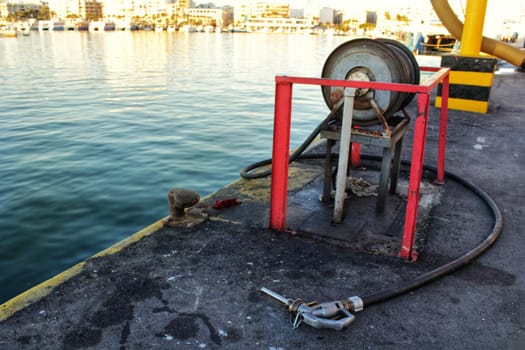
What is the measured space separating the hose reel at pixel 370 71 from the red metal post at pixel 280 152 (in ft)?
2.91

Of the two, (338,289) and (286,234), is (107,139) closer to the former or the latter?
(286,234)

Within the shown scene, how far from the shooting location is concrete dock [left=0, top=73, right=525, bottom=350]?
3365 mm

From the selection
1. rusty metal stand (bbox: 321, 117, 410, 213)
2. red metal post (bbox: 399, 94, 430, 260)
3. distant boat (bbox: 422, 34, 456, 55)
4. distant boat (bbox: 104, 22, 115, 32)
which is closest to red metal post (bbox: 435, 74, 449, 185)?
rusty metal stand (bbox: 321, 117, 410, 213)

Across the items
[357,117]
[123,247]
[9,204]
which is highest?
[357,117]

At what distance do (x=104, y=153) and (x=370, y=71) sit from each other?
851 centimetres

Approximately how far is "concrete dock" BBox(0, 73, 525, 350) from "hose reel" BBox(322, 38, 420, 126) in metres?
1.37

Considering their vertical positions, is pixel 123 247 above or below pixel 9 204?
above

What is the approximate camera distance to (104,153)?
11562mm

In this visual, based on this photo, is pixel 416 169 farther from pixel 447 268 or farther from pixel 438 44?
pixel 438 44

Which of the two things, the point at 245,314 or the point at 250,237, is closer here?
the point at 245,314

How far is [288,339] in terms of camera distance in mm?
3338

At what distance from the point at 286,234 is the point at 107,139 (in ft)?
31.0

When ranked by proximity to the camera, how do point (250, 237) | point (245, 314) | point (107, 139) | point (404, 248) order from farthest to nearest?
point (107, 139) → point (250, 237) → point (404, 248) → point (245, 314)

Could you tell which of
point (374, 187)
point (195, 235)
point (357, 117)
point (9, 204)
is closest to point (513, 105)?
point (374, 187)
